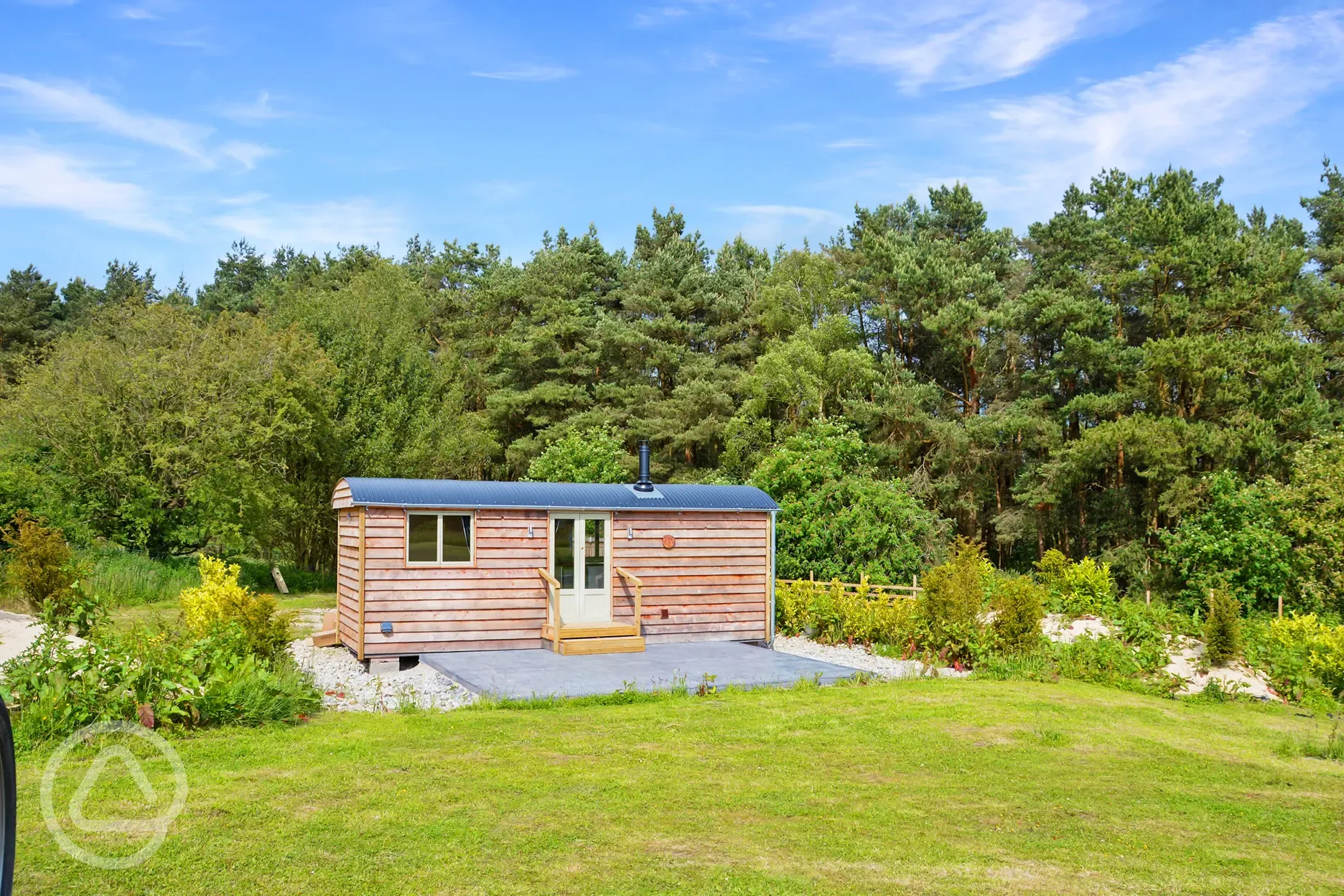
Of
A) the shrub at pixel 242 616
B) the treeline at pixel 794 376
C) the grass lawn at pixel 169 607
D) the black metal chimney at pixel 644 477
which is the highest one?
the treeline at pixel 794 376

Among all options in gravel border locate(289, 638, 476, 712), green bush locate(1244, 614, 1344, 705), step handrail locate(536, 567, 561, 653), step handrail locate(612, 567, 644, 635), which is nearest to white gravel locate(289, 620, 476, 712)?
gravel border locate(289, 638, 476, 712)

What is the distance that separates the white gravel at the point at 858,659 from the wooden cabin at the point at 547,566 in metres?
0.60

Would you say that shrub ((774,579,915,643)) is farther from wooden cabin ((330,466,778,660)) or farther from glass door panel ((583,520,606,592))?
glass door panel ((583,520,606,592))

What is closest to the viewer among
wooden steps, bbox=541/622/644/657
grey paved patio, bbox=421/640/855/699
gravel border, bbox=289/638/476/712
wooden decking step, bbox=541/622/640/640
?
gravel border, bbox=289/638/476/712

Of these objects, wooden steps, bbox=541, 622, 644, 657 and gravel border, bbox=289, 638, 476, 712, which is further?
wooden steps, bbox=541, 622, 644, 657

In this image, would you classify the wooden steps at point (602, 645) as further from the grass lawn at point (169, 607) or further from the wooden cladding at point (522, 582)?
the grass lawn at point (169, 607)

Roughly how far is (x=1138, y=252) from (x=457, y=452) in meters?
21.6

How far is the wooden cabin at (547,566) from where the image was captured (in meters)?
12.9

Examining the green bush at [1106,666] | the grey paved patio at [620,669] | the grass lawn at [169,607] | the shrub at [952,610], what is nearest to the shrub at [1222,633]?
the green bush at [1106,666]

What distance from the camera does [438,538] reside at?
13.2 m

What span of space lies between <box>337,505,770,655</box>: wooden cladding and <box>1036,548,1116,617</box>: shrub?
5.74 meters

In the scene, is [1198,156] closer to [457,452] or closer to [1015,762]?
[457,452]

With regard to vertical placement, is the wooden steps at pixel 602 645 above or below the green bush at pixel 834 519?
below

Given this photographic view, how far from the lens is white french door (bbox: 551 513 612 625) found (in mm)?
13914
